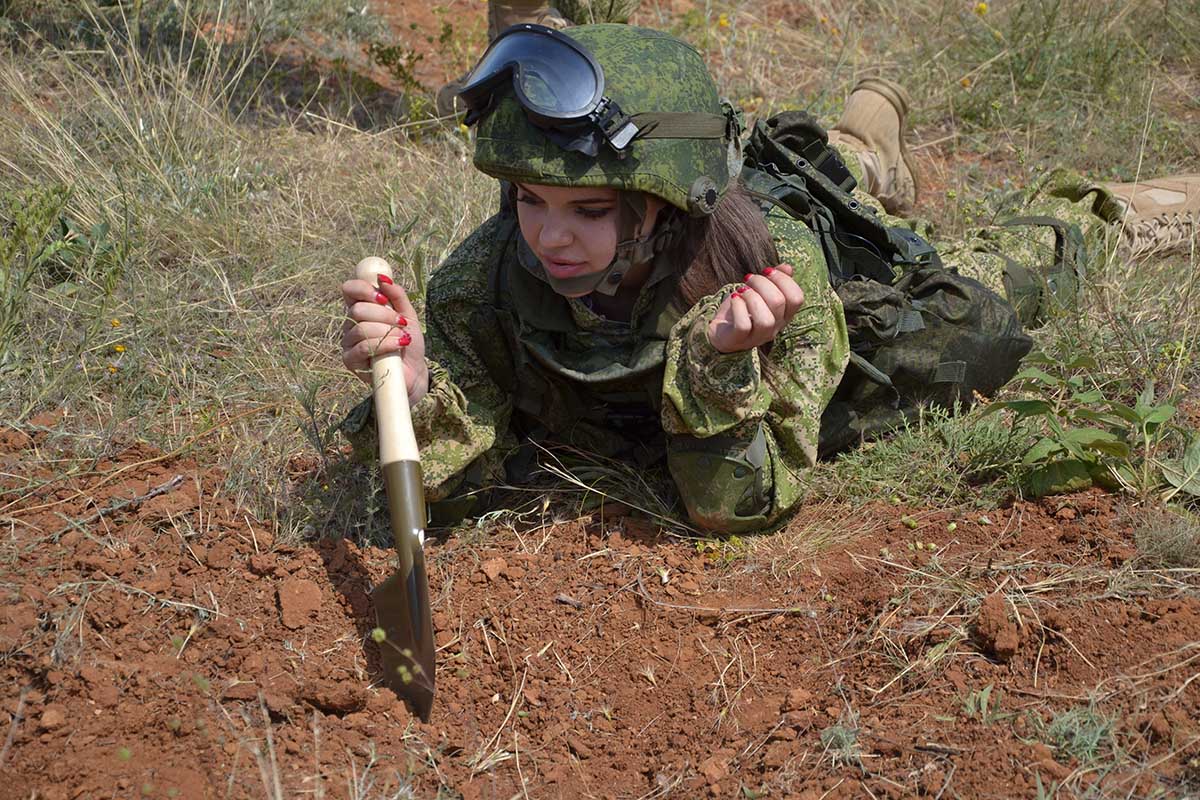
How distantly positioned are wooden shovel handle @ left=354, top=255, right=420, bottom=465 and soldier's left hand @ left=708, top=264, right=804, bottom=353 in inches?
28.5

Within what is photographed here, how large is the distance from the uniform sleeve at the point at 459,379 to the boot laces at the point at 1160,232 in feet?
8.38

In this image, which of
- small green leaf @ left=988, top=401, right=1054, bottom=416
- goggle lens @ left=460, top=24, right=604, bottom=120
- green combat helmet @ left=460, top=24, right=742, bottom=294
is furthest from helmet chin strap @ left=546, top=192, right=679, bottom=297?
small green leaf @ left=988, top=401, right=1054, bottom=416

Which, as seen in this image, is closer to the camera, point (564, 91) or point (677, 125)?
point (564, 91)

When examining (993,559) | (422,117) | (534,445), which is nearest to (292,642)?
(534,445)

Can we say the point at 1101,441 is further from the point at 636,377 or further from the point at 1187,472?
the point at 636,377

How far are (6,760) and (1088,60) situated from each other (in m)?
5.49

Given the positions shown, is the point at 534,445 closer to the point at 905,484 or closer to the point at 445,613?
the point at 445,613

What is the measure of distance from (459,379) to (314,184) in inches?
78.6

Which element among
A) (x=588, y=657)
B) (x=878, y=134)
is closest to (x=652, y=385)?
(x=588, y=657)

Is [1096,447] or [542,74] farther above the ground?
[542,74]

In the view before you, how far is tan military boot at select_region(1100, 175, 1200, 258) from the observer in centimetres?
445

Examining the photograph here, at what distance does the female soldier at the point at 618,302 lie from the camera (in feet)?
8.76

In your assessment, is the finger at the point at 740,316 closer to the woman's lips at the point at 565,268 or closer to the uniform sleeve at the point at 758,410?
the uniform sleeve at the point at 758,410

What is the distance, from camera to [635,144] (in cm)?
270
